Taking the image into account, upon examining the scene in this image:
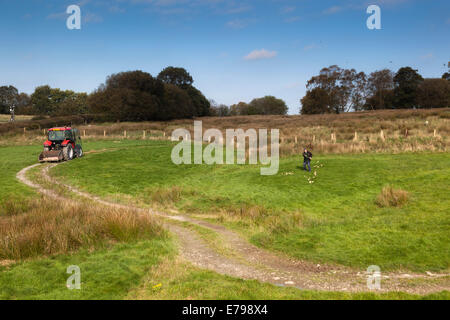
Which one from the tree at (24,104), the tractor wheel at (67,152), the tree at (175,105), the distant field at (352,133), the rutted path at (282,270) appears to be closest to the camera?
the rutted path at (282,270)

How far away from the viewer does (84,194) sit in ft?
70.3

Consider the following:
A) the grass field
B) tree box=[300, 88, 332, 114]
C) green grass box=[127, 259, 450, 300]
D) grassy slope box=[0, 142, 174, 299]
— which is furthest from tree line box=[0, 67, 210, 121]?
green grass box=[127, 259, 450, 300]

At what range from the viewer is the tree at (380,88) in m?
79.8

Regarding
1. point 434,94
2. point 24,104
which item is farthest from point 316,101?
point 24,104

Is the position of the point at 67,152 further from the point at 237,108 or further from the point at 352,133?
the point at 237,108

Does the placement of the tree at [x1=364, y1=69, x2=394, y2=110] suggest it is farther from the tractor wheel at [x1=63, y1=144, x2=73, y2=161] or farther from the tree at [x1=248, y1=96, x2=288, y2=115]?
the tractor wheel at [x1=63, y1=144, x2=73, y2=161]

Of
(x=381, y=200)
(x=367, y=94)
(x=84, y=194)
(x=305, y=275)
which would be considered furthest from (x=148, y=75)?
(x=305, y=275)

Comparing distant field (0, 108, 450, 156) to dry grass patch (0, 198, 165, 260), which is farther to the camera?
distant field (0, 108, 450, 156)

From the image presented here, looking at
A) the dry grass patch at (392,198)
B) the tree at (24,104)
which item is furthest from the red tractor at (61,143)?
the tree at (24,104)

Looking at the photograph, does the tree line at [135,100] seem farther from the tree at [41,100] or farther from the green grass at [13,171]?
the green grass at [13,171]

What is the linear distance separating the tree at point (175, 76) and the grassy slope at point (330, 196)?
78.7 meters

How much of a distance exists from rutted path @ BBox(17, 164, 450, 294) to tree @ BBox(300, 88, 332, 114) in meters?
71.6

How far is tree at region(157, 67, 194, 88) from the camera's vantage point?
360 ft
